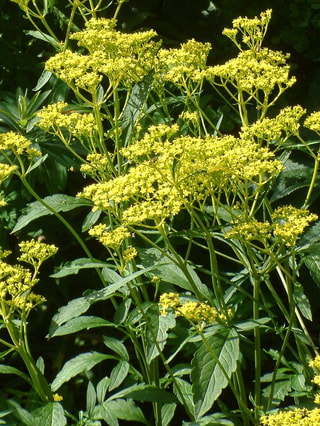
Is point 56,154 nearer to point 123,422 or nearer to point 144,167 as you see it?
point 144,167

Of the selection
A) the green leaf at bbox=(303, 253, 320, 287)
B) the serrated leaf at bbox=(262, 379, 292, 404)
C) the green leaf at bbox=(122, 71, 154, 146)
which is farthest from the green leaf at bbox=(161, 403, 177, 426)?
the green leaf at bbox=(122, 71, 154, 146)

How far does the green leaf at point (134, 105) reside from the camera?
241 cm

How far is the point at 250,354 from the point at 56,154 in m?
1.27

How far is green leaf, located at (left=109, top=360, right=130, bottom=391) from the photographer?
7.47 ft

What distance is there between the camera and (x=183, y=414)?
317 cm

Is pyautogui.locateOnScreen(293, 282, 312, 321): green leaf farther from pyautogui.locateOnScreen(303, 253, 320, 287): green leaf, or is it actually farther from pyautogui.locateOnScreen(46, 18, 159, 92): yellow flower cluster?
pyautogui.locateOnScreen(46, 18, 159, 92): yellow flower cluster

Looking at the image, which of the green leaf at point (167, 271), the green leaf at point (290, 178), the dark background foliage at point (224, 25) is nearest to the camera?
the green leaf at point (167, 271)

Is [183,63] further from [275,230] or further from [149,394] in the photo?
[149,394]

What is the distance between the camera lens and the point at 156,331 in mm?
2156

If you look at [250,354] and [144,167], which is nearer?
[144,167]

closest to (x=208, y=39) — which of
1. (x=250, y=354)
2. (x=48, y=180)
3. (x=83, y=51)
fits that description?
(x=83, y=51)

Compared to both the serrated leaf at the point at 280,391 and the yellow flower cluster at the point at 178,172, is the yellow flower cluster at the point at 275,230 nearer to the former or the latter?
the yellow flower cluster at the point at 178,172

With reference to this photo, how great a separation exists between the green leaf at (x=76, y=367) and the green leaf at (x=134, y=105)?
2.67 ft

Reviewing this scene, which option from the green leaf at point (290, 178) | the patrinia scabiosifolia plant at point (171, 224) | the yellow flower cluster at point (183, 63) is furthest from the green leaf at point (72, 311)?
the green leaf at point (290, 178)
